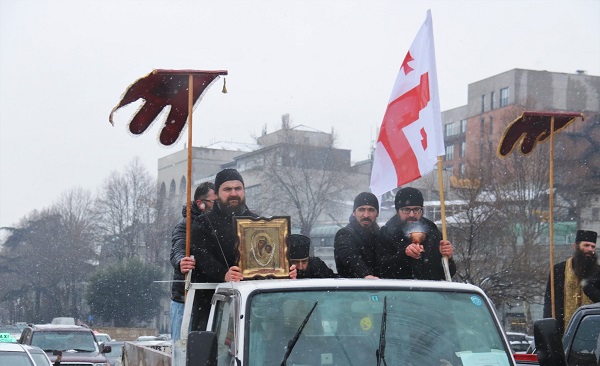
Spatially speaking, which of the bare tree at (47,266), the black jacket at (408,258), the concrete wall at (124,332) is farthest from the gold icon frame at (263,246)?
the bare tree at (47,266)

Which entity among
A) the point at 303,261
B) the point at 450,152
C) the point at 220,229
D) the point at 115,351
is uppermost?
the point at 450,152

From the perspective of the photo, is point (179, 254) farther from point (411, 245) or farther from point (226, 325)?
point (226, 325)

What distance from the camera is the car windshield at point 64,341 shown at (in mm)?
23875

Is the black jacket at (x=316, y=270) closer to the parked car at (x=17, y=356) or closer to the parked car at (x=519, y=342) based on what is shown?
the parked car at (x=17, y=356)

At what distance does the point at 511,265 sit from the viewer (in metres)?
45.7

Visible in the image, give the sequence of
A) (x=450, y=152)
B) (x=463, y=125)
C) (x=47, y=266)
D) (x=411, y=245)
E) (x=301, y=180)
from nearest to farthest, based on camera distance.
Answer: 1. (x=411, y=245)
2. (x=301, y=180)
3. (x=47, y=266)
4. (x=463, y=125)
5. (x=450, y=152)

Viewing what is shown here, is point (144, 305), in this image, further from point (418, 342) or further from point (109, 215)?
point (418, 342)

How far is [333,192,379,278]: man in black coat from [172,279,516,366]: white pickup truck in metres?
1.79

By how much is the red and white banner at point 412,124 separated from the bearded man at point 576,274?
2.52 metres

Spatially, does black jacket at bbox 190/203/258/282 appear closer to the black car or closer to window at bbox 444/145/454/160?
the black car

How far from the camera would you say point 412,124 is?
8.62m

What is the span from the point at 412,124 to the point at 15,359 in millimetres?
8206

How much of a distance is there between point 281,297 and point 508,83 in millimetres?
83226

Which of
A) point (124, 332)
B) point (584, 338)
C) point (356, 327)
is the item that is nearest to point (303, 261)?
point (584, 338)
